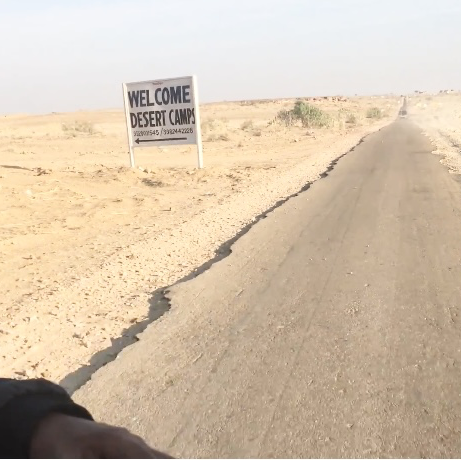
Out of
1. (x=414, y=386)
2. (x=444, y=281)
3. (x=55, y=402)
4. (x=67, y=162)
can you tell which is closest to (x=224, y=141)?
(x=67, y=162)

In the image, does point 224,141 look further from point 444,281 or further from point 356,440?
point 356,440

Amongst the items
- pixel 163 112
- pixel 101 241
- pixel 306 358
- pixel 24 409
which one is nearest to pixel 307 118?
pixel 163 112

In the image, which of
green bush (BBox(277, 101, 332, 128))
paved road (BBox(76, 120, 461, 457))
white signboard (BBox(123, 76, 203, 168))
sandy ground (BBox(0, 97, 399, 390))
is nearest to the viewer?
paved road (BBox(76, 120, 461, 457))

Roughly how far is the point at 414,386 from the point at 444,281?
240 centimetres

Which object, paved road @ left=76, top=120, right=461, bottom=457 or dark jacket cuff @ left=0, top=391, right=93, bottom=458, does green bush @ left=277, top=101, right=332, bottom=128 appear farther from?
dark jacket cuff @ left=0, top=391, right=93, bottom=458

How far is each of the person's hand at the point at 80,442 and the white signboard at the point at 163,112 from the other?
1496 centimetres

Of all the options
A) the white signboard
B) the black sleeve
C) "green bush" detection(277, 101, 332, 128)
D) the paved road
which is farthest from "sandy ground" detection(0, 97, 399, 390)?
"green bush" detection(277, 101, 332, 128)

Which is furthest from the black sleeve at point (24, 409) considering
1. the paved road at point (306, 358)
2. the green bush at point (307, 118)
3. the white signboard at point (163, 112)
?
the green bush at point (307, 118)

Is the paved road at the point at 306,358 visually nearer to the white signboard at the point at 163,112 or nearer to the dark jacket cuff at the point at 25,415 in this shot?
the dark jacket cuff at the point at 25,415

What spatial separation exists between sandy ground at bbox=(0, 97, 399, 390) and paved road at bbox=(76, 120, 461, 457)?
472 mm

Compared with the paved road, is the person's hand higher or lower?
higher

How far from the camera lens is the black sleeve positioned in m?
1.17

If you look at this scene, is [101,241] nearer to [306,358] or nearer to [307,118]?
[306,358]

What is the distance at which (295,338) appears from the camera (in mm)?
4254
